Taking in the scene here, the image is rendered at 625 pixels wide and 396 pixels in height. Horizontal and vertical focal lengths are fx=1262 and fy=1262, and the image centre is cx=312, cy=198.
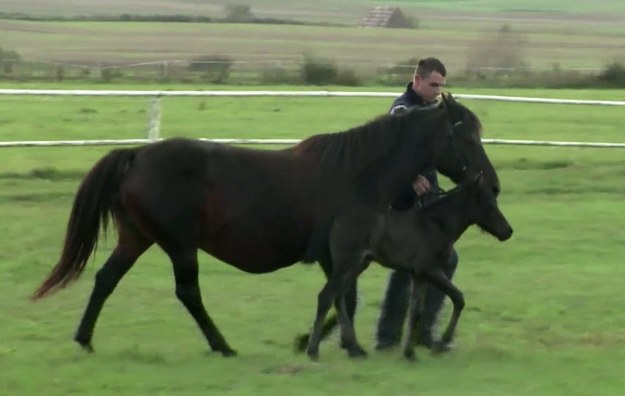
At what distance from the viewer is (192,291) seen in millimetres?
7230

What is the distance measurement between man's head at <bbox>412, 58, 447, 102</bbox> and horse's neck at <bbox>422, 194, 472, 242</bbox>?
2.00ft

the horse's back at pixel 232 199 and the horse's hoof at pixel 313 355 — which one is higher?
the horse's back at pixel 232 199

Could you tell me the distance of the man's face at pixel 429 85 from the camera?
7.15 meters

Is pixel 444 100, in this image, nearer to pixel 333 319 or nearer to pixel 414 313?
pixel 414 313

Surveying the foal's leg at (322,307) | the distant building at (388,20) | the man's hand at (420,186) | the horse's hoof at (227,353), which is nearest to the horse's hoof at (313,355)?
the foal's leg at (322,307)

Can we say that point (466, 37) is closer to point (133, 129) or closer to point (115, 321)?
point (133, 129)

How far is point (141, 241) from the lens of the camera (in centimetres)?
729

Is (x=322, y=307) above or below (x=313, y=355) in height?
above

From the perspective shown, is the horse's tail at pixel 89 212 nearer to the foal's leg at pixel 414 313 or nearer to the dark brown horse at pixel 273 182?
the dark brown horse at pixel 273 182

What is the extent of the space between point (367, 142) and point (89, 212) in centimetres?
165

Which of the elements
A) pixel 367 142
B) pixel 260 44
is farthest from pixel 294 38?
pixel 367 142

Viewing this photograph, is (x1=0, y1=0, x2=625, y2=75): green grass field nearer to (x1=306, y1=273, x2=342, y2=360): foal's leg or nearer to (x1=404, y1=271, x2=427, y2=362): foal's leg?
(x1=404, y1=271, x2=427, y2=362): foal's leg

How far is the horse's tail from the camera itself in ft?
23.5

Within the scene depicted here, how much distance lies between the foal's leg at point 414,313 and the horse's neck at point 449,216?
0.31m
